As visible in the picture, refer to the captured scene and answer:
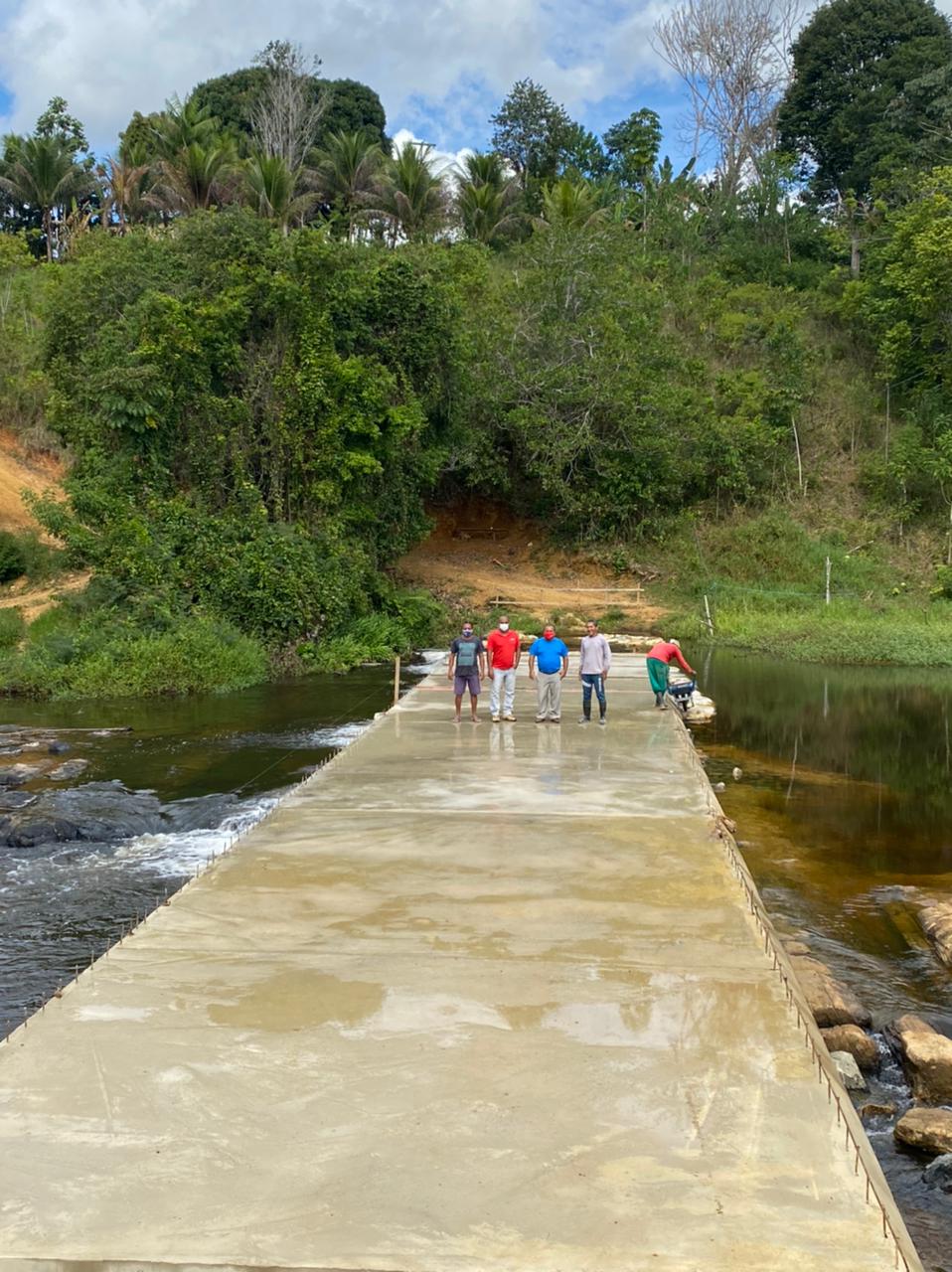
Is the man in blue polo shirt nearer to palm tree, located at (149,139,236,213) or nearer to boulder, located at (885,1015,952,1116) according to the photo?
boulder, located at (885,1015,952,1116)

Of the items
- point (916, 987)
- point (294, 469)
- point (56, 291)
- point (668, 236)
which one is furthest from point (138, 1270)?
point (668, 236)

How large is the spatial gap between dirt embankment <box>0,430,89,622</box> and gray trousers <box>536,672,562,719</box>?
12.7m

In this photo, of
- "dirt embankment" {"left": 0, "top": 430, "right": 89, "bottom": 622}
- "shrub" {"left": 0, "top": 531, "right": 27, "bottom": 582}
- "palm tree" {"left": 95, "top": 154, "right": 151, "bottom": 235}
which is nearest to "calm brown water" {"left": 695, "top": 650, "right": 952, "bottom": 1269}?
"dirt embankment" {"left": 0, "top": 430, "right": 89, "bottom": 622}

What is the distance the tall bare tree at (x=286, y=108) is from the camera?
4956 cm

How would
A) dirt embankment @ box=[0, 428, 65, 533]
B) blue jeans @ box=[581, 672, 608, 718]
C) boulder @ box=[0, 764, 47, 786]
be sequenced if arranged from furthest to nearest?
dirt embankment @ box=[0, 428, 65, 533] → blue jeans @ box=[581, 672, 608, 718] → boulder @ box=[0, 764, 47, 786]

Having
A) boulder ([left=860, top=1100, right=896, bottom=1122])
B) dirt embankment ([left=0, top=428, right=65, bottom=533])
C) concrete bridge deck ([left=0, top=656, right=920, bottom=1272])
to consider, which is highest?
dirt embankment ([left=0, top=428, right=65, bottom=533])

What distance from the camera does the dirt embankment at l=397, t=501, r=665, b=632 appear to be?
32094 millimetres

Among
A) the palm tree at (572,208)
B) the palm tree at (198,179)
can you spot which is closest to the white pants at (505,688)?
the palm tree at (572,208)

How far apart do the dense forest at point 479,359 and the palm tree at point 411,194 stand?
0.64 ft

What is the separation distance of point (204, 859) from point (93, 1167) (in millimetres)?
6718

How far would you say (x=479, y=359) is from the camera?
112 ft

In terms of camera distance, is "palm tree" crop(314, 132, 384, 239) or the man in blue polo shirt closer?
the man in blue polo shirt

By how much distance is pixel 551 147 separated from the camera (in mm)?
52562

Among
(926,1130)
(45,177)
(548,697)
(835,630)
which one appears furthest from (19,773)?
(45,177)
